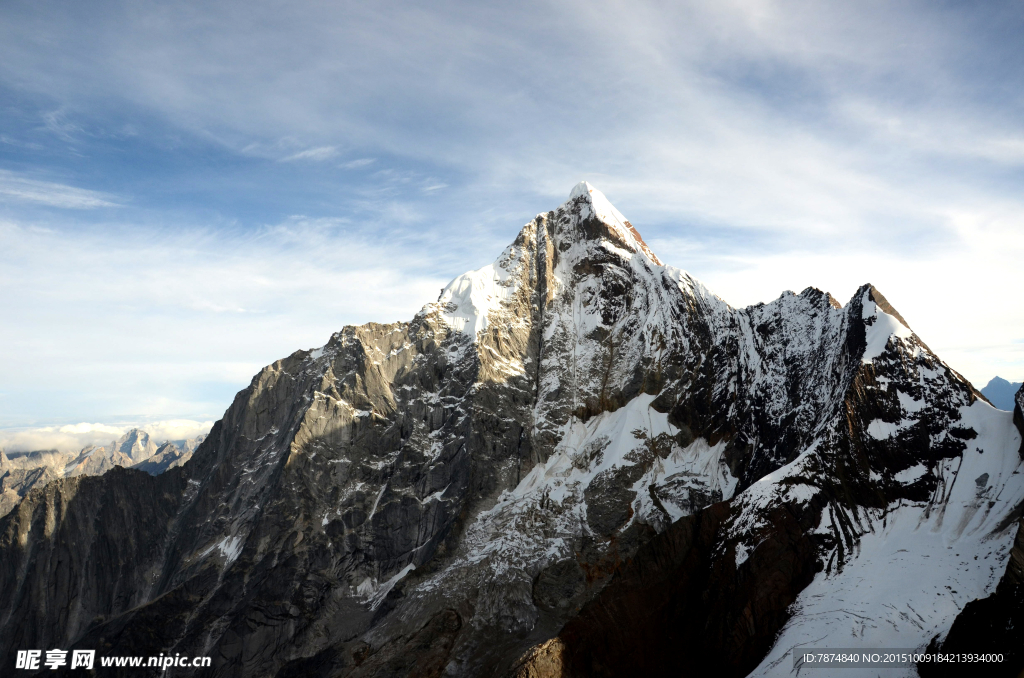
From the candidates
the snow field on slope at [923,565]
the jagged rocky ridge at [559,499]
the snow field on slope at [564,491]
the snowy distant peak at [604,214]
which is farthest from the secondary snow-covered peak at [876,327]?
the snowy distant peak at [604,214]

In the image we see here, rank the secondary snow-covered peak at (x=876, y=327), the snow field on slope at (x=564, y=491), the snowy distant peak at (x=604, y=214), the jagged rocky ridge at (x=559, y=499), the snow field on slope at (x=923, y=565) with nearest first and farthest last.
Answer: the snow field on slope at (x=923, y=565) < the jagged rocky ridge at (x=559, y=499) < the secondary snow-covered peak at (x=876, y=327) < the snow field on slope at (x=564, y=491) < the snowy distant peak at (x=604, y=214)

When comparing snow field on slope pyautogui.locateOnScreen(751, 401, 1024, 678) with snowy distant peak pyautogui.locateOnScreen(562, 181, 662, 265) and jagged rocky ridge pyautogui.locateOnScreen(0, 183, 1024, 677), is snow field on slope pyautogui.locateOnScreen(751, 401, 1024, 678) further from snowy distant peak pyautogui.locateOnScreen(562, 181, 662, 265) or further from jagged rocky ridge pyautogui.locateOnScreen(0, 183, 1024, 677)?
snowy distant peak pyautogui.locateOnScreen(562, 181, 662, 265)

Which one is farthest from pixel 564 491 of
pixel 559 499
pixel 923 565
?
pixel 923 565

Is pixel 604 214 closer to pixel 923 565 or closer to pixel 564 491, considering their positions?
pixel 564 491

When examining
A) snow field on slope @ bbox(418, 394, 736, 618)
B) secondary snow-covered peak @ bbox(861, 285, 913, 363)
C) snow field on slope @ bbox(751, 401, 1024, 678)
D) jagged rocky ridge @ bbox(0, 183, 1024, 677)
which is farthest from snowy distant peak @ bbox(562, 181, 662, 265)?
snow field on slope @ bbox(751, 401, 1024, 678)

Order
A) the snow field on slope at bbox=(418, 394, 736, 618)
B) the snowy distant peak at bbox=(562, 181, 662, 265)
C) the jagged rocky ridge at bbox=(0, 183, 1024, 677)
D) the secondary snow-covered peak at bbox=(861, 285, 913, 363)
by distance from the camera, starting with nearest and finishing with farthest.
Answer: the jagged rocky ridge at bbox=(0, 183, 1024, 677), the secondary snow-covered peak at bbox=(861, 285, 913, 363), the snow field on slope at bbox=(418, 394, 736, 618), the snowy distant peak at bbox=(562, 181, 662, 265)

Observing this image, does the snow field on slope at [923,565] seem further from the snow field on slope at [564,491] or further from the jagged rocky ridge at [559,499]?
the snow field on slope at [564,491]

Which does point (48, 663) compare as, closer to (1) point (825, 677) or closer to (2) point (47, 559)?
(2) point (47, 559)
